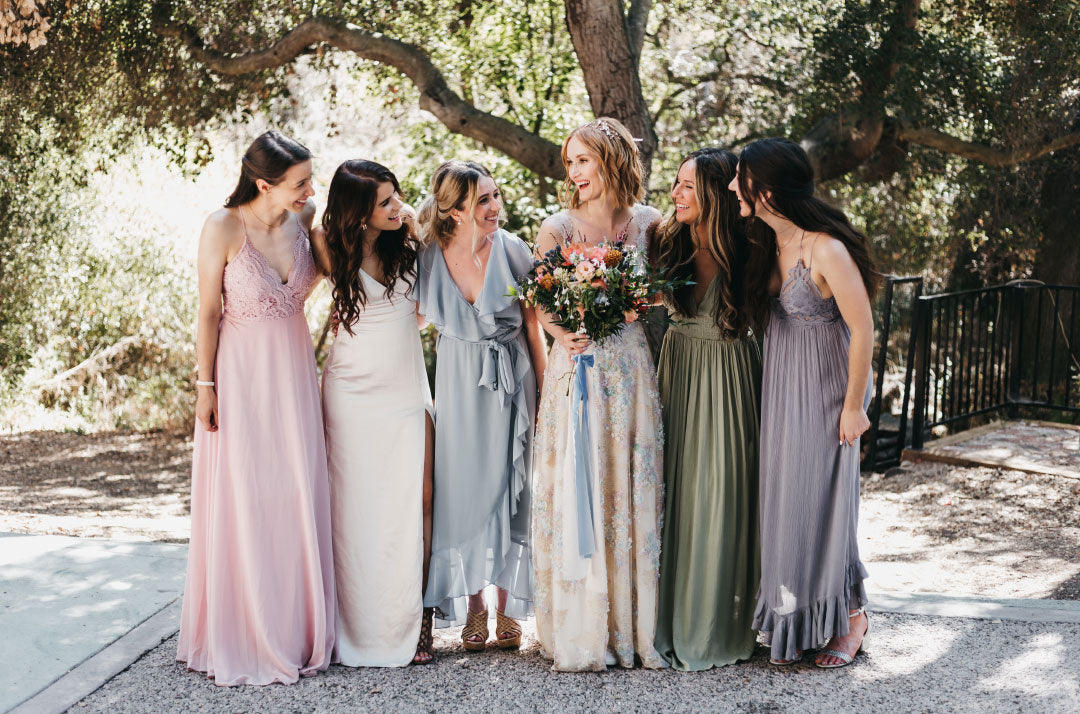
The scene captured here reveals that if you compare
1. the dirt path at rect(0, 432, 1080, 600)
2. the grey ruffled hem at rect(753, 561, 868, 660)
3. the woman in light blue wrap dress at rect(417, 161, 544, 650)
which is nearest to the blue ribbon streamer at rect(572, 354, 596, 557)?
the woman in light blue wrap dress at rect(417, 161, 544, 650)

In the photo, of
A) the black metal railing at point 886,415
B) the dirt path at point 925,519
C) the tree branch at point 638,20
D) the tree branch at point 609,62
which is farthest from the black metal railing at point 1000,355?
the tree branch at point 638,20

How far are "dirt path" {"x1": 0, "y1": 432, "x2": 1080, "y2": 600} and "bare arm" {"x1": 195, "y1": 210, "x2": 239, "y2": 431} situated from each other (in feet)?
9.08

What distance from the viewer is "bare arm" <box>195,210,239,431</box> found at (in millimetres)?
3820

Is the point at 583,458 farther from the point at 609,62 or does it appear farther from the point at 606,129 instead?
the point at 609,62

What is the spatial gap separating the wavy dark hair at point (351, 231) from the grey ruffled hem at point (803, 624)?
1.88 metres

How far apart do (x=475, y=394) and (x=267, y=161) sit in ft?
3.83

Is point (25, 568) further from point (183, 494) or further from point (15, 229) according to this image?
point (15, 229)

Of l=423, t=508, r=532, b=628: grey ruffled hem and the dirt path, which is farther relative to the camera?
the dirt path

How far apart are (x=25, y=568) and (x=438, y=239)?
257cm

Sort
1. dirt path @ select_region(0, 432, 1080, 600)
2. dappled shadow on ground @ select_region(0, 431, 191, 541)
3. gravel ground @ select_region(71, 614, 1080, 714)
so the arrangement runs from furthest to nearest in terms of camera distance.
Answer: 1. dappled shadow on ground @ select_region(0, 431, 191, 541)
2. dirt path @ select_region(0, 432, 1080, 600)
3. gravel ground @ select_region(71, 614, 1080, 714)

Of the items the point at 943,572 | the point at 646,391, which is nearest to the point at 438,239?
the point at 646,391

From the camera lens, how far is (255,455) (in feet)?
12.7

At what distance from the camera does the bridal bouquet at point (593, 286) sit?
362 centimetres

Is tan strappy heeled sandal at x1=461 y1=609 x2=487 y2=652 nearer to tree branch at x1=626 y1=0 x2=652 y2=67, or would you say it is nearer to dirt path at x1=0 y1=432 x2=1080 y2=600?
dirt path at x1=0 y1=432 x2=1080 y2=600
